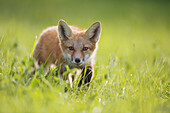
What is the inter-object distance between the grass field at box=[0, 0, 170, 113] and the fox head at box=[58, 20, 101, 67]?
1.25 feet

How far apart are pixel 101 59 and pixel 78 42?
81 cm

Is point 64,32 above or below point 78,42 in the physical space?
above

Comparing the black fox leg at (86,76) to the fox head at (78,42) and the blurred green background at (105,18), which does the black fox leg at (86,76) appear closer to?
the fox head at (78,42)

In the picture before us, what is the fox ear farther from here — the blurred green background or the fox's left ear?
the blurred green background

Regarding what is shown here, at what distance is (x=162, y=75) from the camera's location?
14.7 ft

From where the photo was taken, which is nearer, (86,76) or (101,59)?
(86,76)

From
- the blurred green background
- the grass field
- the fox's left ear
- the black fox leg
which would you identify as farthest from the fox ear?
the blurred green background

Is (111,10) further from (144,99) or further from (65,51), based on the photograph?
(144,99)

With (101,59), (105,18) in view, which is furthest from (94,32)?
(105,18)

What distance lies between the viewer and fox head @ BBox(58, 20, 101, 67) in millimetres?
4531

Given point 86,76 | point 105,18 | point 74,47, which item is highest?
point 105,18

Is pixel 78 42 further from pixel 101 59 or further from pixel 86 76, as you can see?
pixel 86 76

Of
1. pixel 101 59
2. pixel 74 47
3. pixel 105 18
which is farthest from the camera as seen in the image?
pixel 105 18

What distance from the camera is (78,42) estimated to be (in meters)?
4.65
